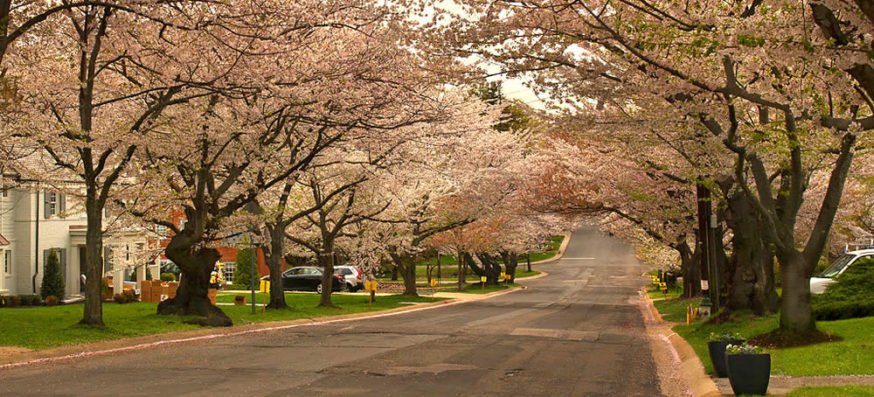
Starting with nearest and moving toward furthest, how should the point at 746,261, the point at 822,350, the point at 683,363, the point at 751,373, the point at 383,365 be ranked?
the point at 751,373 < the point at 822,350 < the point at 383,365 < the point at 683,363 < the point at 746,261

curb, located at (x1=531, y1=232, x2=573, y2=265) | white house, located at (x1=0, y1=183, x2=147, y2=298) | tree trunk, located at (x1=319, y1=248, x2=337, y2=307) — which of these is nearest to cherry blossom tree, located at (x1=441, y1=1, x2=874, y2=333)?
tree trunk, located at (x1=319, y1=248, x2=337, y2=307)

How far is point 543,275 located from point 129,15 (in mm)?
53164

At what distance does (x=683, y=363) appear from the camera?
13.8 m

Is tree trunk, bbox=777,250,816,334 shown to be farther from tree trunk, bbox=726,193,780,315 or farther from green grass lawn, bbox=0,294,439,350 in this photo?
green grass lawn, bbox=0,294,439,350

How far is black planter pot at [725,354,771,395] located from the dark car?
3742cm

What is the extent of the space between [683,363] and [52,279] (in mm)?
27751

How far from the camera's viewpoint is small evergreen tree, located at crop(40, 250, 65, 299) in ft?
107

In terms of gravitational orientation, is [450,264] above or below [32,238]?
below

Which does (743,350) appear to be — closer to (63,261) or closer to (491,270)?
(63,261)

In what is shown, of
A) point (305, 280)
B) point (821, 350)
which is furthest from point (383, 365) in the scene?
point (305, 280)

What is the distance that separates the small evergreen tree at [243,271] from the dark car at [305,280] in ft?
13.9

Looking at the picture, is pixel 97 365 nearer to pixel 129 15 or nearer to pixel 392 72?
pixel 129 15

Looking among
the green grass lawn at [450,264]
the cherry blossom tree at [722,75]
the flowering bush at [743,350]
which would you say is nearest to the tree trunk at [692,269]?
the cherry blossom tree at [722,75]

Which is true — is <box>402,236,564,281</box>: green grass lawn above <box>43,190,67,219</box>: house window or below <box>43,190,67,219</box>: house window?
below
